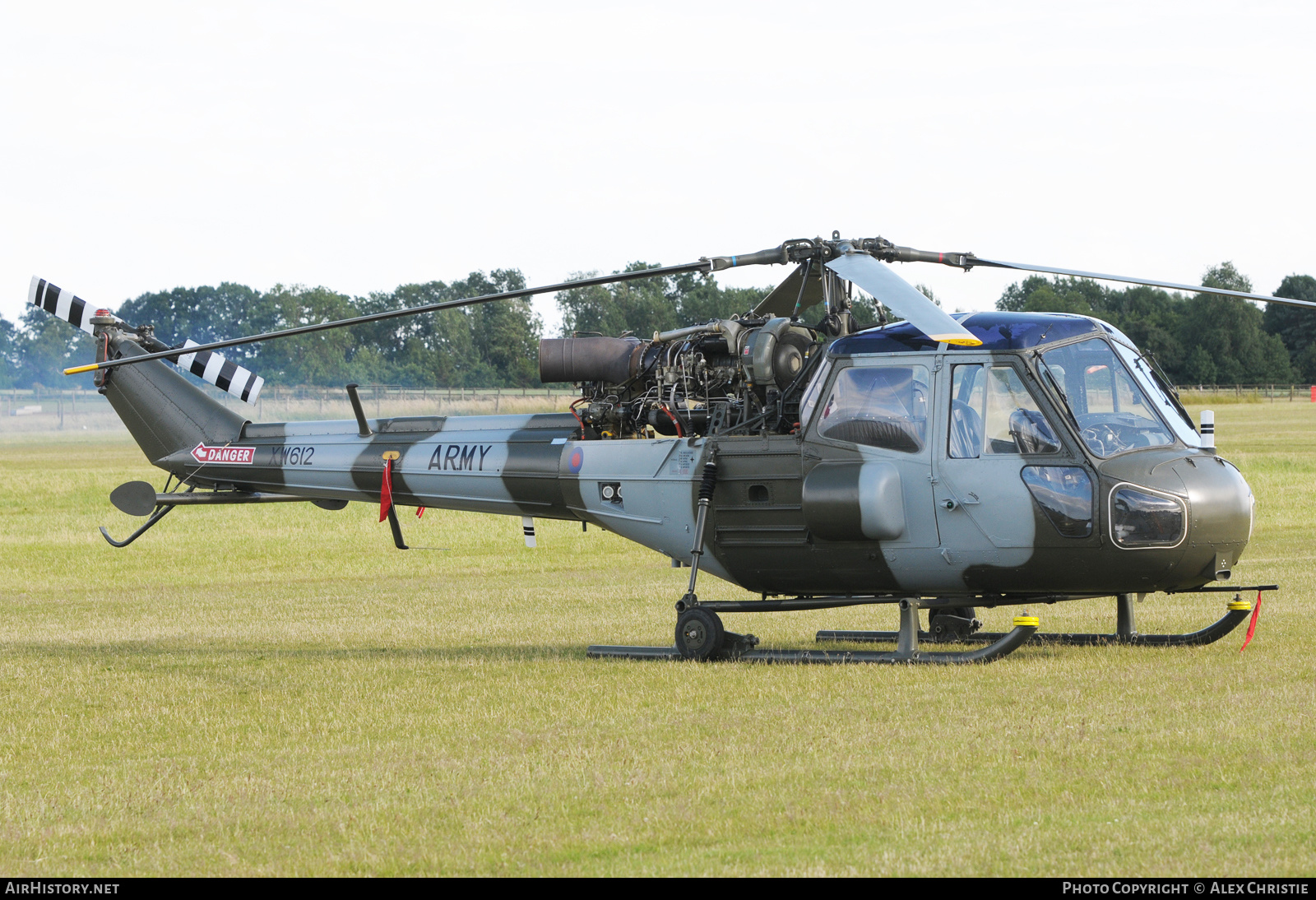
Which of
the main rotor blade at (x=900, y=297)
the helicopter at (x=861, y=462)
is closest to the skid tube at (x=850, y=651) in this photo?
the helicopter at (x=861, y=462)

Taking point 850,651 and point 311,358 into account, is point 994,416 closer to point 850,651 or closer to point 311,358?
point 850,651

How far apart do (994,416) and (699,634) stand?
2954mm

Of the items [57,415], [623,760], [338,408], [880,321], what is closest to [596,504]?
[880,321]

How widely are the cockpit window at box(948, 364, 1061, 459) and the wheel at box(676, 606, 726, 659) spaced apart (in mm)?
2381

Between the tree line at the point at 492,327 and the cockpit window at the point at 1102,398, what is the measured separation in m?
28.4

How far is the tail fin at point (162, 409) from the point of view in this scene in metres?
14.3

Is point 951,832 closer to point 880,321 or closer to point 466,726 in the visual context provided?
point 466,726

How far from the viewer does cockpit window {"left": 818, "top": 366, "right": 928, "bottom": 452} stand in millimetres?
10641

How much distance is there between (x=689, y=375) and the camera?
38.9ft

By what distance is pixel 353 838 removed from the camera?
618 cm

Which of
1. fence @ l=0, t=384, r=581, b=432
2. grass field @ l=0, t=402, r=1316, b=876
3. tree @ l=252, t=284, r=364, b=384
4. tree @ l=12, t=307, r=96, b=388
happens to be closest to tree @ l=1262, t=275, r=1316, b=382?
fence @ l=0, t=384, r=581, b=432

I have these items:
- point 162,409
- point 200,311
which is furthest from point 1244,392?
point 162,409

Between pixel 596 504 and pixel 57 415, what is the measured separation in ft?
233

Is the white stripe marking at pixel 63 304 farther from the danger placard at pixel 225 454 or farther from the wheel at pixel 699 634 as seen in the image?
the wheel at pixel 699 634
